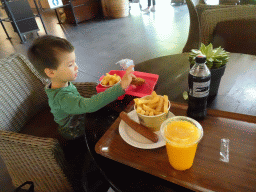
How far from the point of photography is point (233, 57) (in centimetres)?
153

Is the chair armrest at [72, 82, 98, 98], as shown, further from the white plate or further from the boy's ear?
the white plate

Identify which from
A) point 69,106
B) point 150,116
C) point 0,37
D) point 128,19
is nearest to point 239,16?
point 150,116

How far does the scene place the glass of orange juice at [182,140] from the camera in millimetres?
669

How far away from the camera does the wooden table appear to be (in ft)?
2.18

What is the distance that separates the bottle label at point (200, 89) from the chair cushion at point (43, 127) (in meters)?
1.05

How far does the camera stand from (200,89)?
849mm

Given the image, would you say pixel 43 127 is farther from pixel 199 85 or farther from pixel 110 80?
pixel 199 85

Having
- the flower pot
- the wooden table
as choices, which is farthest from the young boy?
the flower pot

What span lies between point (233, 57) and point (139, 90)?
2.93 ft

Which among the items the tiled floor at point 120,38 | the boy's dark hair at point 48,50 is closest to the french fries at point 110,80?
the boy's dark hair at point 48,50

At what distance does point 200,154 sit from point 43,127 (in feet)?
4.26

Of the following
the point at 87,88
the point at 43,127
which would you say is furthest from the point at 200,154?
the point at 43,127

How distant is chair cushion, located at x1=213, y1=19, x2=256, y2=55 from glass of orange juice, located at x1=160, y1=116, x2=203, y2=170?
1766 millimetres

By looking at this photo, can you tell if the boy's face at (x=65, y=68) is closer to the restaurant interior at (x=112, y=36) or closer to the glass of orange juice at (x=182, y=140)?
the glass of orange juice at (x=182, y=140)
